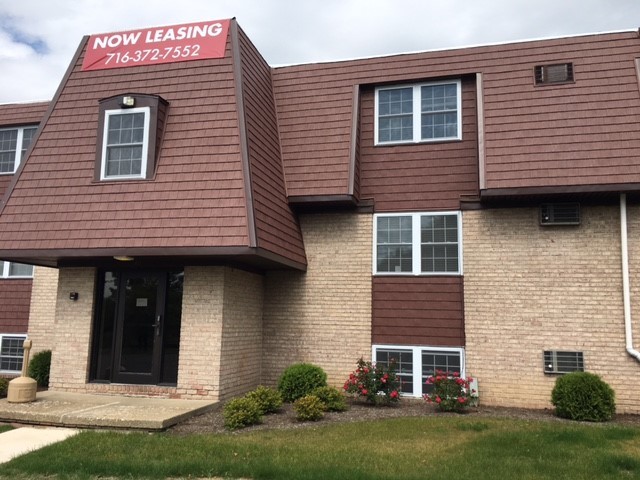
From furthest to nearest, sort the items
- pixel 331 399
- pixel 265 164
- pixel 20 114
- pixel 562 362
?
pixel 20 114
pixel 265 164
pixel 562 362
pixel 331 399

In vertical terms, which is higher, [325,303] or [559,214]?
[559,214]

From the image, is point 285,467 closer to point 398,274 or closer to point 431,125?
point 398,274

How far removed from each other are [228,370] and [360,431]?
11.4 feet

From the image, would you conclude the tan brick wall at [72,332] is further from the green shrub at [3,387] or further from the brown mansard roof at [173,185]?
the green shrub at [3,387]

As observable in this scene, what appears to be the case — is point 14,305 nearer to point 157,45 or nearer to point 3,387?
point 3,387

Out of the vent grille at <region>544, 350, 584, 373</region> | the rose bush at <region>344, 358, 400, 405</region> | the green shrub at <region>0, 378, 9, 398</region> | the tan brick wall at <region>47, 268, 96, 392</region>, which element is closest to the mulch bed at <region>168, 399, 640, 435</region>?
the rose bush at <region>344, 358, 400, 405</region>

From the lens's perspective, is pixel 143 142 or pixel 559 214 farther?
pixel 559 214

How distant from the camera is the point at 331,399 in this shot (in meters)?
9.89

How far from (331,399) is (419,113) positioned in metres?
6.71

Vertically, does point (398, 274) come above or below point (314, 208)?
below

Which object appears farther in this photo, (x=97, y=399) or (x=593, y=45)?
(x=593, y=45)

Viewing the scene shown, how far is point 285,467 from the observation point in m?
6.36

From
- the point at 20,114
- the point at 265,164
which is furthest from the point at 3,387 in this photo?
the point at 20,114

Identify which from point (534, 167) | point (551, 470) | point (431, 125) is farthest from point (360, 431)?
point (431, 125)
